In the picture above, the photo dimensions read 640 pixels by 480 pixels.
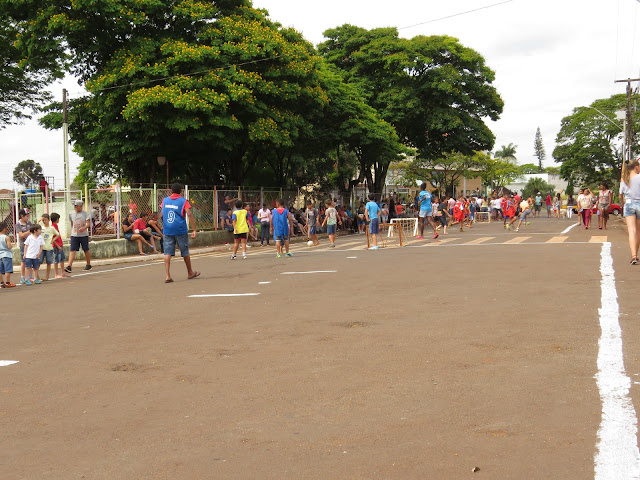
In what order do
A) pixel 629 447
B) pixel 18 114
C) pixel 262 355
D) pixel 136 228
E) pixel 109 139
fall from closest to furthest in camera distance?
1. pixel 629 447
2. pixel 262 355
3. pixel 136 228
4. pixel 109 139
5. pixel 18 114

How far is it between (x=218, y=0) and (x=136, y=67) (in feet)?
17.9

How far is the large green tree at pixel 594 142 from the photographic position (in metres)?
63.7

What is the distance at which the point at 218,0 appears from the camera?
26969 mm

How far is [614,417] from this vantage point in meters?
4.18

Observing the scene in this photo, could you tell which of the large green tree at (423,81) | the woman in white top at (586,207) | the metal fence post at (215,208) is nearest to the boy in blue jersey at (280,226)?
the metal fence post at (215,208)

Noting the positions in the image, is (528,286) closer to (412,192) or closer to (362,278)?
(362,278)

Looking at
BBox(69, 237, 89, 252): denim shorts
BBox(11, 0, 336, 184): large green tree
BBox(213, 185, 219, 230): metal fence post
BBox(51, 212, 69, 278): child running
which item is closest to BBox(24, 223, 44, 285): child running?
BBox(51, 212, 69, 278): child running

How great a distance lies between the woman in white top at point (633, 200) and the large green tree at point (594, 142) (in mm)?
54688

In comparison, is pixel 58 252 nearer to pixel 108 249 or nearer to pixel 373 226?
pixel 108 249

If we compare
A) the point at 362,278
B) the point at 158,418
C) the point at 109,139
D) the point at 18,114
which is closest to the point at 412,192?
the point at 18,114

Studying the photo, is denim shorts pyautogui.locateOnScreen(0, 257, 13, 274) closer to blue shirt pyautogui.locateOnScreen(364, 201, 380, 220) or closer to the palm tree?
blue shirt pyautogui.locateOnScreen(364, 201, 380, 220)

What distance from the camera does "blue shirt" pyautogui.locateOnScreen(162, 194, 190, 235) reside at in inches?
505

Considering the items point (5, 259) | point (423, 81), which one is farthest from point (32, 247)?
point (423, 81)

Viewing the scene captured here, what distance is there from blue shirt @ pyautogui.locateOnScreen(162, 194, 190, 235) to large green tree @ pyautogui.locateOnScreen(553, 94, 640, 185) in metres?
57.1
